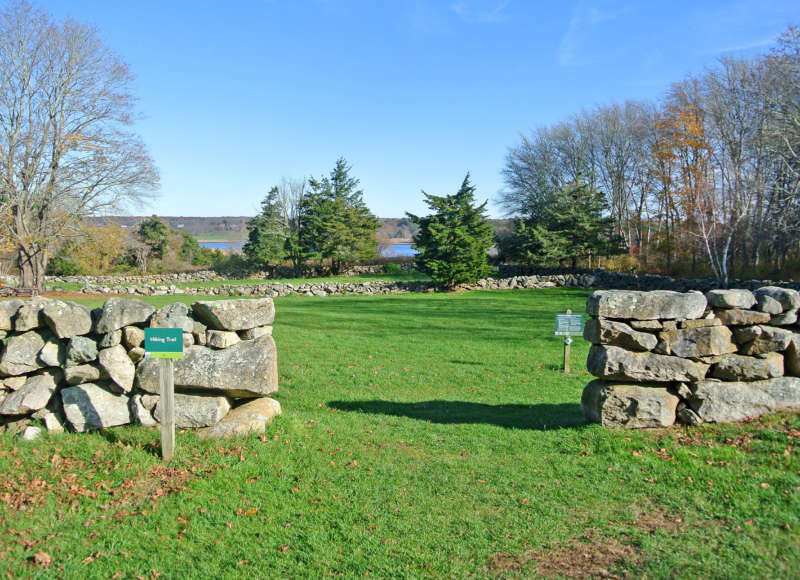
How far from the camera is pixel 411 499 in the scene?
4.82 meters

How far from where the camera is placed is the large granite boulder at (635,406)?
6012 millimetres

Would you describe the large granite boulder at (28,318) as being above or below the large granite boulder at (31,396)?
above

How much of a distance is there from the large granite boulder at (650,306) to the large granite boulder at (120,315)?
5.94 meters

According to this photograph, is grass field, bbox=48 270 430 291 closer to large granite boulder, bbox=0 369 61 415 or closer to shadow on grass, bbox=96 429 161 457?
large granite boulder, bbox=0 369 61 415

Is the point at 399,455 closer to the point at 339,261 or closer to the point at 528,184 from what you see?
the point at 339,261

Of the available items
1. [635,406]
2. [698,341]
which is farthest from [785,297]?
[635,406]

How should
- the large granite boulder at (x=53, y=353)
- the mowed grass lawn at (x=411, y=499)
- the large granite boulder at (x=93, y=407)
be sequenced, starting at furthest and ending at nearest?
1. the large granite boulder at (x=53, y=353)
2. the large granite boulder at (x=93, y=407)
3. the mowed grass lawn at (x=411, y=499)

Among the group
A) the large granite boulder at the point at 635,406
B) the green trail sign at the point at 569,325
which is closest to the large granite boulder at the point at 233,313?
the large granite boulder at the point at 635,406

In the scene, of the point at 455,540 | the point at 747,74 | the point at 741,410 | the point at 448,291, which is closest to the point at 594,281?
the point at 448,291

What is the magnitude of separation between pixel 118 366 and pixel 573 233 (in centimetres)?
3586

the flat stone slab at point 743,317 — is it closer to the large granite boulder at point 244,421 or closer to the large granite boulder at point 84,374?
the large granite boulder at point 244,421

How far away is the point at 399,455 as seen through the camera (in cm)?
593

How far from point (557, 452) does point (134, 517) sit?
4450mm

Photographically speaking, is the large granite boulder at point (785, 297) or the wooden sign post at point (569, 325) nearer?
the large granite boulder at point (785, 297)
